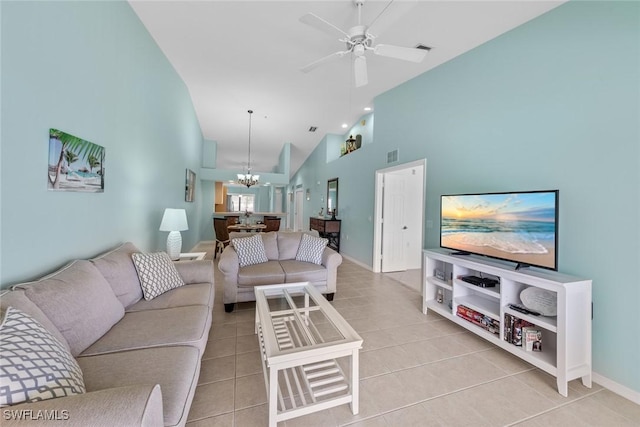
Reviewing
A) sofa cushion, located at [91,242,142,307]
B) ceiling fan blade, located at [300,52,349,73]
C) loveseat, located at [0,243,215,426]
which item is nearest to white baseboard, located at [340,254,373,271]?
loveseat, located at [0,243,215,426]

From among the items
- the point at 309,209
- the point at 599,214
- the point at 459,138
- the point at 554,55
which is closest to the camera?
the point at 599,214

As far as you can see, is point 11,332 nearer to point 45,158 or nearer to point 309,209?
point 45,158

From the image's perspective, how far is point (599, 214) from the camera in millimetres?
1853

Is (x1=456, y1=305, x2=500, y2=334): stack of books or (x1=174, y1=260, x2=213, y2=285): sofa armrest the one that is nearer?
(x1=456, y1=305, x2=500, y2=334): stack of books

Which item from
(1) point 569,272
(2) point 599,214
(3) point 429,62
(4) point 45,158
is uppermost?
(3) point 429,62

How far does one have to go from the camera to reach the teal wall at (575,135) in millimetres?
1725

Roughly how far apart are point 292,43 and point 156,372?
11.5ft

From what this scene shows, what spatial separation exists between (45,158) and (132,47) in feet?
5.84

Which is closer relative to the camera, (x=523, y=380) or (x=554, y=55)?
(x=523, y=380)

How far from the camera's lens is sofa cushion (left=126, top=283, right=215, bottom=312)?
6.21 ft

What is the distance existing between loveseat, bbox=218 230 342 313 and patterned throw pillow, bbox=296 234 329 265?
1 centimetres

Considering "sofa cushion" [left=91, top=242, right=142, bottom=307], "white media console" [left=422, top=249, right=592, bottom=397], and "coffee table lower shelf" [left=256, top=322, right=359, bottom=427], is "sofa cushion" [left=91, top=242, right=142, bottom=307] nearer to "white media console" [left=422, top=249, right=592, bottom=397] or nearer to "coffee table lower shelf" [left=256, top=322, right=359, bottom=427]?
"coffee table lower shelf" [left=256, top=322, right=359, bottom=427]

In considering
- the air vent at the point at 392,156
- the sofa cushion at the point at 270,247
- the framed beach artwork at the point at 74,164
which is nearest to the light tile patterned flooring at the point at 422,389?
the sofa cushion at the point at 270,247

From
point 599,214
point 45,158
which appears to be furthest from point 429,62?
point 45,158
